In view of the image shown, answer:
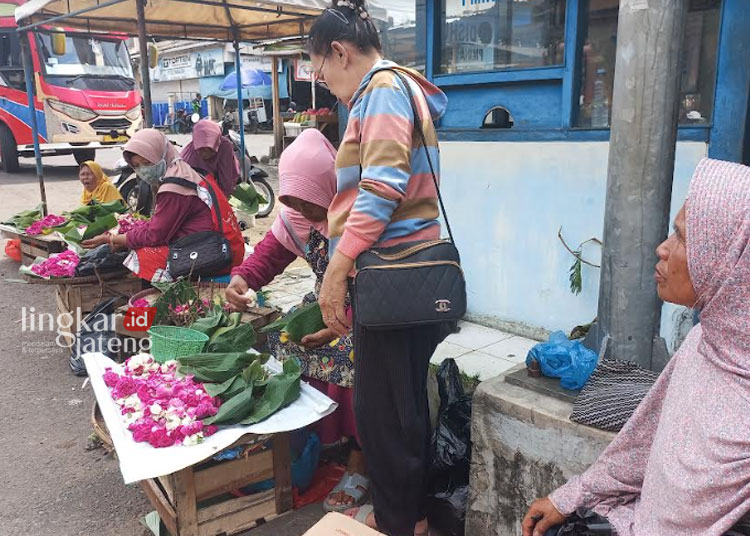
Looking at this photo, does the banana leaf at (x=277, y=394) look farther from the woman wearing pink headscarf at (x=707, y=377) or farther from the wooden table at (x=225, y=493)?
the woman wearing pink headscarf at (x=707, y=377)

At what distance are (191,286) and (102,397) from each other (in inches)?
38.9

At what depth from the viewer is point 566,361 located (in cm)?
216

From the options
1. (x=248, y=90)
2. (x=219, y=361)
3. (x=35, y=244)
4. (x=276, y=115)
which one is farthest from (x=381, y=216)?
(x=248, y=90)

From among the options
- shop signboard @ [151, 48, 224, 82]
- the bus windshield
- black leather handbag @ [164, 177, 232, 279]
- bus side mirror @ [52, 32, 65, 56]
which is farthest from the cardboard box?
shop signboard @ [151, 48, 224, 82]

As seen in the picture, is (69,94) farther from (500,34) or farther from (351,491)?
(351,491)

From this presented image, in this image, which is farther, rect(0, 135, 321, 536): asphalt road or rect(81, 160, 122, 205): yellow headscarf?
rect(81, 160, 122, 205): yellow headscarf

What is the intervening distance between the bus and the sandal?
38.6ft

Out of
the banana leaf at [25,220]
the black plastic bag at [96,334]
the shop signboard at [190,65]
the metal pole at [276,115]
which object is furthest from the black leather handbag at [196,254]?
the shop signboard at [190,65]

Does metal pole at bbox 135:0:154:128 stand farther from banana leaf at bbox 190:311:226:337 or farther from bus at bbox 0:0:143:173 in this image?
bus at bbox 0:0:143:173

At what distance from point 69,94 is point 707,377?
525 inches

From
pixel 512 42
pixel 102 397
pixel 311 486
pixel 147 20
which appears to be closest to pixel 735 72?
pixel 512 42

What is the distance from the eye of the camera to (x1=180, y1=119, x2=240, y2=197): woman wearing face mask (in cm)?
567

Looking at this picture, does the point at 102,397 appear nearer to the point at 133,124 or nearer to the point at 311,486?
the point at 311,486

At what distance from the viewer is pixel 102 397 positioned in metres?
2.51
